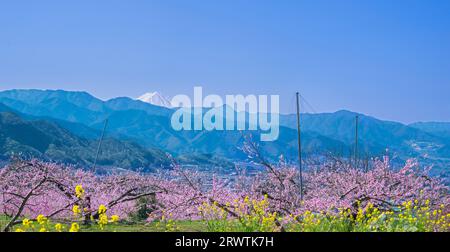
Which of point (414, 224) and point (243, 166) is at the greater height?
point (243, 166)

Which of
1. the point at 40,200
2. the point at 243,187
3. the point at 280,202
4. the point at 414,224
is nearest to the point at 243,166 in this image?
the point at 243,187

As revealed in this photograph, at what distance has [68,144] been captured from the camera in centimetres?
16825

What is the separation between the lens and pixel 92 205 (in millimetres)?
15766

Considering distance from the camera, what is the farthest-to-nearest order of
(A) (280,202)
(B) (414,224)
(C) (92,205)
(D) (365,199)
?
(C) (92,205) < (A) (280,202) < (D) (365,199) < (B) (414,224)

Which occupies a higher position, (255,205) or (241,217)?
(255,205)

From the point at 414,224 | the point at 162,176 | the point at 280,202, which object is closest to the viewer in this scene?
the point at 414,224

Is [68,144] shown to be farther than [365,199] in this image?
Yes

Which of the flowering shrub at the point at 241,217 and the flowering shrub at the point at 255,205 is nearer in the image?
the flowering shrub at the point at 241,217

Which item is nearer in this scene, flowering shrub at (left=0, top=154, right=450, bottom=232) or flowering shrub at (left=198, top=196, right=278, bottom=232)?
flowering shrub at (left=198, top=196, right=278, bottom=232)
